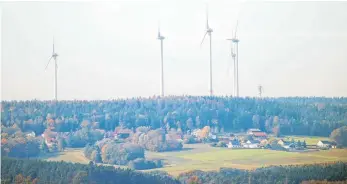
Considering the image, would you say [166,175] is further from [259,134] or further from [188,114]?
[188,114]

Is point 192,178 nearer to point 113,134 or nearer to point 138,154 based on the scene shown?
point 138,154

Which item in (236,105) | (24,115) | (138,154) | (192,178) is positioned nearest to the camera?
(192,178)

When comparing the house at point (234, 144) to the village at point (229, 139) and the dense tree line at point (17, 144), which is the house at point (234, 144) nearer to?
the village at point (229, 139)

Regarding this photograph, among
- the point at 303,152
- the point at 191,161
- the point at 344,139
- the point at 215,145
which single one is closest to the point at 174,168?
the point at 191,161

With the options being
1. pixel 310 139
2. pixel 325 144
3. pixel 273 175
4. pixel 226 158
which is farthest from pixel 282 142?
pixel 273 175

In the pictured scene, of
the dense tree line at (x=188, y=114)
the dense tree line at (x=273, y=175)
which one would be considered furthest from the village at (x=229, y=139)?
the dense tree line at (x=273, y=175)

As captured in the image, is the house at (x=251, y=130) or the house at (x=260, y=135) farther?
the house at (x=251, y=130)
